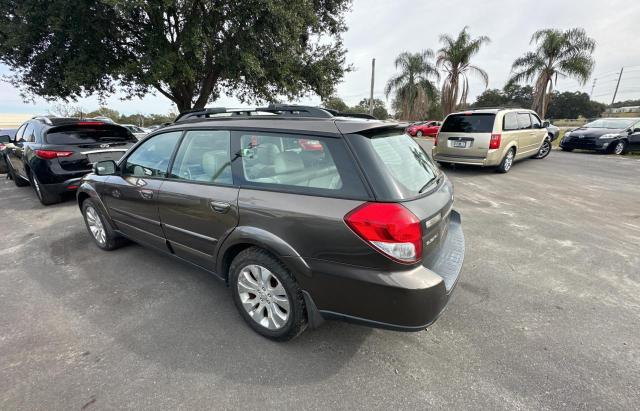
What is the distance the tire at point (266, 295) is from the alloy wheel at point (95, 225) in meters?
2.50

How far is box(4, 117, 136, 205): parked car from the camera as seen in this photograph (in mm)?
5258

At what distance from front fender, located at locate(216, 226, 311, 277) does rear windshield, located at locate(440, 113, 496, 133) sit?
24.6ft

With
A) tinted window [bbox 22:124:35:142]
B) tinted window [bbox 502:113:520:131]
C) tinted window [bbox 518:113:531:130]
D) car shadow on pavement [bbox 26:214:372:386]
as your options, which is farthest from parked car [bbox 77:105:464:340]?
tinted window [bbox 518:113:531:130]

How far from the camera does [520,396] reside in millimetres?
1761

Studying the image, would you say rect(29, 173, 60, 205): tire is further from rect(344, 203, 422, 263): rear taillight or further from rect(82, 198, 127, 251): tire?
rect(344, 203, 422, 263): rear taillight

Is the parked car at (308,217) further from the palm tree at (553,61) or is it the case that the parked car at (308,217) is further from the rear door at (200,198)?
the palm tree at (553,61)

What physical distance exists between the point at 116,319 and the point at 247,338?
1210mm

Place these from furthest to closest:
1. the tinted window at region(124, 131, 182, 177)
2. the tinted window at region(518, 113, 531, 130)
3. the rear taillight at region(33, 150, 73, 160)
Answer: the tinted window at region(518, 113, 531, 130) → the rear taillight at region(33, 150, 73, 160) → the tinted window at region(124, 131, 182, 177)

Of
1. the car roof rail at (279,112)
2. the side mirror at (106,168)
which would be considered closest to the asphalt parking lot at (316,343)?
the side mirror at (106,168)

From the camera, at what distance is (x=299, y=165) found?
2053 mm

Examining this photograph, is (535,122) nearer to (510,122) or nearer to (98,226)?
(510,122)

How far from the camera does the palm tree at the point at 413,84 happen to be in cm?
2632

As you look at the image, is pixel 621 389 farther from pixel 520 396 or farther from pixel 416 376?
pixel 416 376

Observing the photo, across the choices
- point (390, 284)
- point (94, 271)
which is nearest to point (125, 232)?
point (94, 271)
